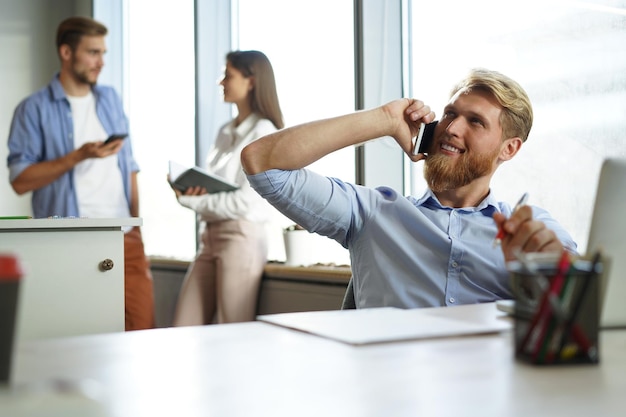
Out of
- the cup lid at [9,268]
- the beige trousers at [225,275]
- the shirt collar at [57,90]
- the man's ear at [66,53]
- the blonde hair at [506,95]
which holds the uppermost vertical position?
the man's ear at [66,53]

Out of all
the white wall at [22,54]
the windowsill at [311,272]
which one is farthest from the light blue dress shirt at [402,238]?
the white wall at [22,54]

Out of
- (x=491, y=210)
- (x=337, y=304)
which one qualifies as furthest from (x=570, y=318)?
(x=337, y=304)

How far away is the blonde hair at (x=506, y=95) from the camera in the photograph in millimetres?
2062

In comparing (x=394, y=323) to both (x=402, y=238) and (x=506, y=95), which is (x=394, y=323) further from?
(x=506, y=95)

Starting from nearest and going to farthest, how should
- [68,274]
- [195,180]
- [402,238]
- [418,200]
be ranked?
[402,238] → [418,200] → [68,274] → [195,180]

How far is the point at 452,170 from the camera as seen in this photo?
2.03m

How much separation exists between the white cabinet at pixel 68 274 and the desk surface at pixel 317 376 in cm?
127

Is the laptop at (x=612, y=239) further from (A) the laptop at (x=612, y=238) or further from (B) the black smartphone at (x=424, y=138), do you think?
(B) the black smartphone at (x=424, y=138)

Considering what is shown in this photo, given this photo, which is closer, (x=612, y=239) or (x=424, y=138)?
(x=612, y=239)

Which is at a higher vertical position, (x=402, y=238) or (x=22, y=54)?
(x=22, y=54)

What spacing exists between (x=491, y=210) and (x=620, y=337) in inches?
37.9

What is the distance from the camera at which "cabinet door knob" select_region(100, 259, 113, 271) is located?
7.75 ft

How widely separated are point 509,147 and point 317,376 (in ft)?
4.76

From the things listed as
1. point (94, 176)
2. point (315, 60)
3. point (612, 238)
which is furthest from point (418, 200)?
point (94, 176)
